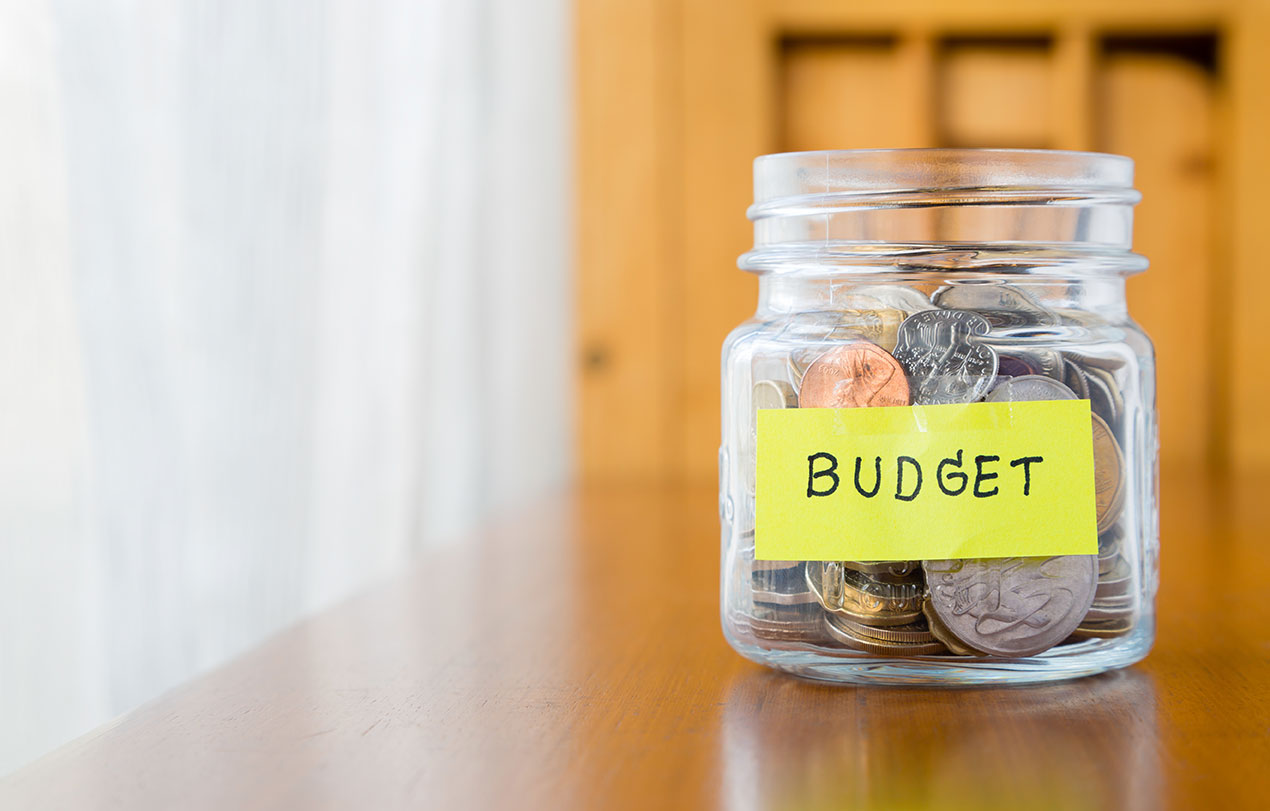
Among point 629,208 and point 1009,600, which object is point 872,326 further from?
point 629,208

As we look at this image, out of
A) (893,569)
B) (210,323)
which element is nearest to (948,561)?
(893,569)

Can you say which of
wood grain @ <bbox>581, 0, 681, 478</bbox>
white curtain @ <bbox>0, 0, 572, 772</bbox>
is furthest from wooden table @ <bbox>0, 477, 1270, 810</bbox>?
wood grain @ <bbox>581, 0, 681, 478</bbox>

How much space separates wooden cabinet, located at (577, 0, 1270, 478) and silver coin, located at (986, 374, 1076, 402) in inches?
44.4

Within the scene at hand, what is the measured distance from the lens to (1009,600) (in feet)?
1.44

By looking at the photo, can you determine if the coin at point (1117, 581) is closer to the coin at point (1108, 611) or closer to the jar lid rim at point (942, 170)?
the coin at point (1108, 611)

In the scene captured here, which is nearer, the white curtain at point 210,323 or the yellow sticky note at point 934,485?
the yellow sticky note at point 934,485

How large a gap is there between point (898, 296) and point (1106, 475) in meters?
0.11

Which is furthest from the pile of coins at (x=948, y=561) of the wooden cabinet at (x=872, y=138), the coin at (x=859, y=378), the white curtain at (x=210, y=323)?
the wooden cabinet at (x=872, y=138)

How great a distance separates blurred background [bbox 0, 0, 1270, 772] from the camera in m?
0.61

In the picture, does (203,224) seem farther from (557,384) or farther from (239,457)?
(557,384)

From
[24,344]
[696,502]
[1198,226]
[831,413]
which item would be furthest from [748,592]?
[1198,226]

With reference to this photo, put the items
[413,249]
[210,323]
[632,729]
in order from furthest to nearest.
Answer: [413,249]
[210,323]
[632,729]

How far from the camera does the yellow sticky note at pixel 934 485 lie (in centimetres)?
44

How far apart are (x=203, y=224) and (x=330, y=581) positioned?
33 cm
